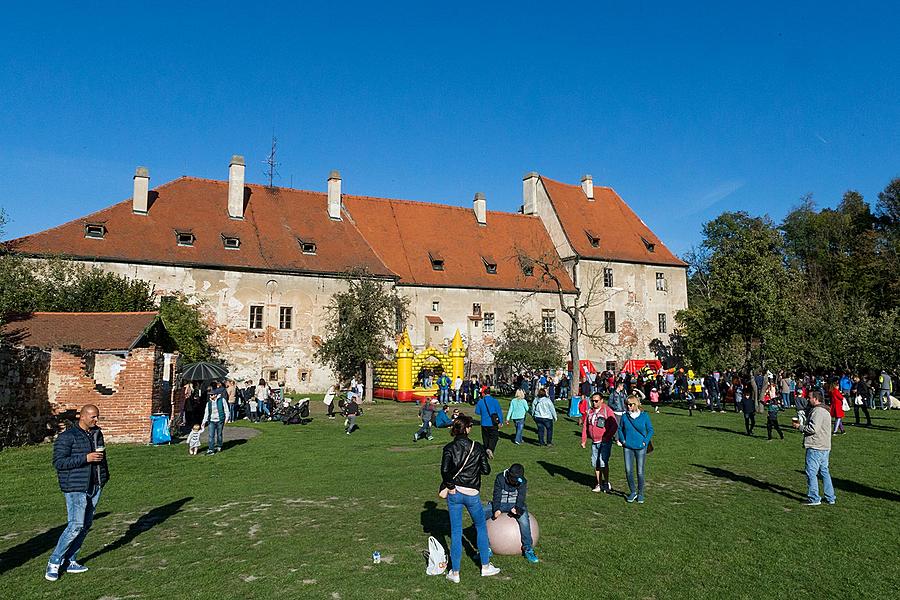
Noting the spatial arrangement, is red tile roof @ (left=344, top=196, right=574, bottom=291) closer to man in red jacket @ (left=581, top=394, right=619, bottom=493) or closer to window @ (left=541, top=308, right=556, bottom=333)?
window @ (left=541, top=308, right=556, bottom=333)

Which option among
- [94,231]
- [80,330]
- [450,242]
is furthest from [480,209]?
[80,330]

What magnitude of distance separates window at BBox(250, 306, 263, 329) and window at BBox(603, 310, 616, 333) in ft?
83.4

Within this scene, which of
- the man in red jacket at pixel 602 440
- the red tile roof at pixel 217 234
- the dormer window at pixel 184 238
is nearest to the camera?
the man in red jacket at pixel 602 440

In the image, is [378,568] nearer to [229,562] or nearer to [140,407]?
[229,562]

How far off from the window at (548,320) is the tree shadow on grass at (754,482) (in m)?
32.1

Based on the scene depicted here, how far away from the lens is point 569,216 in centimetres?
5128

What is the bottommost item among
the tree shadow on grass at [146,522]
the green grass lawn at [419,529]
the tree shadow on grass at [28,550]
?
the tree shadow on grass at [28,550]

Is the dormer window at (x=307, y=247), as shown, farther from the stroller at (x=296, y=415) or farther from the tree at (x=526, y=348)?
the stroller at (x=296, y=415)

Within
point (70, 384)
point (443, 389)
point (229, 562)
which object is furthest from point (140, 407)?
point (443, 389)

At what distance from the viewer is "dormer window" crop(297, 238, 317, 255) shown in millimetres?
40969

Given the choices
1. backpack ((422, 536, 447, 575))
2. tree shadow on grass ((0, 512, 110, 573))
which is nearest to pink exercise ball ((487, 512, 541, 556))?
backpack ((422, 536, 447, 575))

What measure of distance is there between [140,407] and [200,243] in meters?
21.4

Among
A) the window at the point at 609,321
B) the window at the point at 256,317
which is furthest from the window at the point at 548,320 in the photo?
the window at the point at 256,317

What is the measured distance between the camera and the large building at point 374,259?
123 ft
